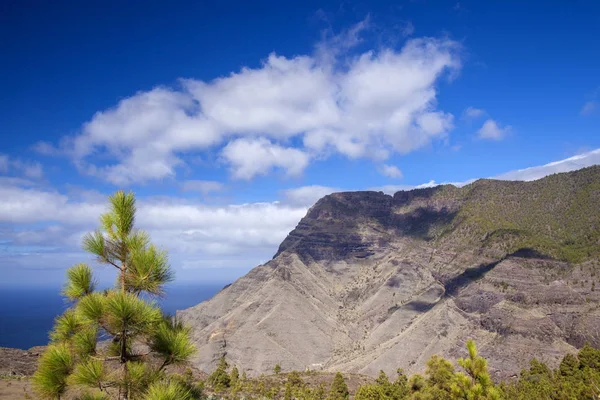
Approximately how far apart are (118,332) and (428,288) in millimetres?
127172

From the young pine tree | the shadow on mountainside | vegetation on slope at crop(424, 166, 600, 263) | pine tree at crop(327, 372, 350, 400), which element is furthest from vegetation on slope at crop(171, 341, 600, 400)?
vegetation on slope at crop(424, 166, 600, 263)

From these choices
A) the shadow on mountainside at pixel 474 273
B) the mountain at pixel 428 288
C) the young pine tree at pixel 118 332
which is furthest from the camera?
the shadow on mountainside at pixel 474 273

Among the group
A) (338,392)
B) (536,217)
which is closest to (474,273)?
(536,217)

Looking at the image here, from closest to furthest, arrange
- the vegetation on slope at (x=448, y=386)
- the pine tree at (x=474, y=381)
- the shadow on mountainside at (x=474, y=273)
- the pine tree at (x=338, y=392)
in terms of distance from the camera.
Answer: the pine tree at (x=474, y=381), the vegetation on slope at (x=448, y=386), the pine tree at (x=338, y=392), the shadow on mountainside at (x=474, y=273)

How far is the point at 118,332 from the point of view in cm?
682

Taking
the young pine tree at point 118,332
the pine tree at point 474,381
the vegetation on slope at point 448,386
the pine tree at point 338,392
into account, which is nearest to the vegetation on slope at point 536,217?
the vegetation on slope at point 448,386

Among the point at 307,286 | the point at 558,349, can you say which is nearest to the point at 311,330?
the point at 307,286

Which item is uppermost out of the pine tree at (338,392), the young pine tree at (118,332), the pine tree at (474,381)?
the young pine tree at (118,332)

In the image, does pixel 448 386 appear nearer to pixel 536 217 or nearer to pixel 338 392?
pixel 338 392

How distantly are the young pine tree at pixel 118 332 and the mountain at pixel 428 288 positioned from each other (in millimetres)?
81585

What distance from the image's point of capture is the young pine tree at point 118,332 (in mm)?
6566

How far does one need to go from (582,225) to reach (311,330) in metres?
80.6

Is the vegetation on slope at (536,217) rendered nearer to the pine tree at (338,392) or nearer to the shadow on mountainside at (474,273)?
the shadow on mountainside at (474,273)

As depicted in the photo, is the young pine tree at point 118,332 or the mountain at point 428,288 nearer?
the young pine tree at point 118,332
